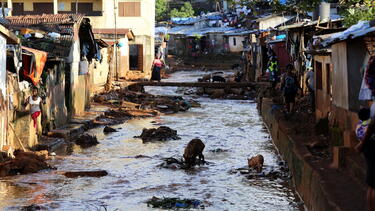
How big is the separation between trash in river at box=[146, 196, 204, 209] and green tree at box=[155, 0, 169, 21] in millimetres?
66832

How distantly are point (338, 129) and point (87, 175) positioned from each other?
5820 mm

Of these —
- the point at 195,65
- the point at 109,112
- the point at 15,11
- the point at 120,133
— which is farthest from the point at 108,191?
the point at 195,65

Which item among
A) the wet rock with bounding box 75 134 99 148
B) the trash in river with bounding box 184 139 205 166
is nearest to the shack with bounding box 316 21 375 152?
the trash in river with bounding box 184 139 205 166

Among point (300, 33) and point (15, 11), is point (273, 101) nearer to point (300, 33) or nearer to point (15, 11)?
point (300, 33)

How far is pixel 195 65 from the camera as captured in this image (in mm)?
66375

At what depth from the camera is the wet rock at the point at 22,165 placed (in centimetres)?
1502

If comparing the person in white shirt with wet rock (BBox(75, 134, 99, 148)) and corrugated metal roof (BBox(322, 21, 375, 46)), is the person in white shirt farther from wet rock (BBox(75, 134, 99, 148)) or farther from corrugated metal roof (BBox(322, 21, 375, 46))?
corrugated metal roof (BBox(322, 21, 375, 46))

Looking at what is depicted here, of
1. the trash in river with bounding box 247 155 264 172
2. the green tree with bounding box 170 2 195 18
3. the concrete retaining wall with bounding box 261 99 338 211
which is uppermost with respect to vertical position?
the green tree with bounding box 170 2 195 18

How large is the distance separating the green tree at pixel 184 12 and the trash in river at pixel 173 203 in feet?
213

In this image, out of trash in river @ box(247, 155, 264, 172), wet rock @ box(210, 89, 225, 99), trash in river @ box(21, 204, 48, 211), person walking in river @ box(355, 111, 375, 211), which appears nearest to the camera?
person walking in river @ box(355, 111, 375, 211)

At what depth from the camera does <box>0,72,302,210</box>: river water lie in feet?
43.2

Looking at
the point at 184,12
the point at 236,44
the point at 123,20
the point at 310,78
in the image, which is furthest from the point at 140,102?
the point at 184,12

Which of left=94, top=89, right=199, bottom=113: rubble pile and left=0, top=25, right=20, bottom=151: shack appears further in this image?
left=94, top=89, right=199, bottom=113: rubble pile

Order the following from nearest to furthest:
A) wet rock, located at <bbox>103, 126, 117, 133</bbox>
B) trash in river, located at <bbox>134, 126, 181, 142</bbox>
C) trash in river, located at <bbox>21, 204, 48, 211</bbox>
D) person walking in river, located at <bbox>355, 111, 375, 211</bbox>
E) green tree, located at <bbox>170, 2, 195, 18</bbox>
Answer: person walking in river, located at <bbox>355, 111, 375, 211</bbox> → trash in river, located at <bbox>21, 204, 48, 211</bbox> → trash in river, located at <bbox>134, 126, 181, 142</bbox> → wet rock, located at <bbox>103, 126, 117, 133</bbox> → green tree, located at <bbox>170, 2, 195, 18</bbox>
